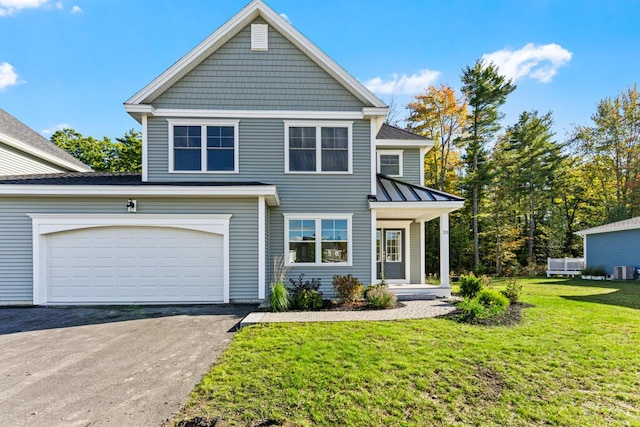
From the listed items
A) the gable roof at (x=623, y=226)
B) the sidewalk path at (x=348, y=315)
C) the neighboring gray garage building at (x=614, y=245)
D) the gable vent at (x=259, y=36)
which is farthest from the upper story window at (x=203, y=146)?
the neighboring gray garage building at (x=614, y=245)

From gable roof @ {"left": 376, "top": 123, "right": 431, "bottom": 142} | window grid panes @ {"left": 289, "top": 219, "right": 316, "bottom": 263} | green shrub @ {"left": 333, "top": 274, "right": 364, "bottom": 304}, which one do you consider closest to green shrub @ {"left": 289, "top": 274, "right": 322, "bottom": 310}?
green shrub @ {"left": 333, "top": 274, "right": 364, "bottom": 304}

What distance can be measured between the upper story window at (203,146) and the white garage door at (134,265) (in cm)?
214

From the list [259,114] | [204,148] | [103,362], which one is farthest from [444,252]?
[103,362]

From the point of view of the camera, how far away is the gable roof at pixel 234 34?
382 inches

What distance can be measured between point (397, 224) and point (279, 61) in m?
7.06

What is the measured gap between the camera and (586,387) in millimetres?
3822

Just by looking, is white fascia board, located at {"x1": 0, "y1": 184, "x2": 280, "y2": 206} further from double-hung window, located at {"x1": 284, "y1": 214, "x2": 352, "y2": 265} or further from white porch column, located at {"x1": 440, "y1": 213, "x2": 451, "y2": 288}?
white porch column, located at {"x1": 440, "y1": 213, "x2": 451, "y2": 288}

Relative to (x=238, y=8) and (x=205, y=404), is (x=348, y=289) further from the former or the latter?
(x=238, y=8)

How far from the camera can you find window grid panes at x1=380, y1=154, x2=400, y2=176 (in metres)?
12.8

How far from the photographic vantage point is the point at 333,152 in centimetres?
1032

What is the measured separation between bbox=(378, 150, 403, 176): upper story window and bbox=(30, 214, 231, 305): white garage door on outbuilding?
6623 mm

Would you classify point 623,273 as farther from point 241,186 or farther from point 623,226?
point 241,186

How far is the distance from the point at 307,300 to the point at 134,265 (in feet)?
16.2

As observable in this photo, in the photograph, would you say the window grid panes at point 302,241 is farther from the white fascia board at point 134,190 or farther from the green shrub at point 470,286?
the green shrub at point 470,286
